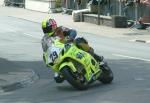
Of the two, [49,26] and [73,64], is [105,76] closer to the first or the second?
[73,64]

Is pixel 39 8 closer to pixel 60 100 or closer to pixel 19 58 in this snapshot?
pixel 19 58

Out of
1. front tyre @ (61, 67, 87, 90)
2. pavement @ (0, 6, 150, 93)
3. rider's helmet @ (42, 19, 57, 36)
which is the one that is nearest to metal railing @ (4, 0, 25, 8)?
pavement @ (0, 6, 150, 93)

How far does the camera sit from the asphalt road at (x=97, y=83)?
12.0m

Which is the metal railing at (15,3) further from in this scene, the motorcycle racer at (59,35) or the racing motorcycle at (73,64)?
the racing motorcycle at (73,64)

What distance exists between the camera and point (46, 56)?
44.1ft

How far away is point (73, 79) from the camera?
508 inches

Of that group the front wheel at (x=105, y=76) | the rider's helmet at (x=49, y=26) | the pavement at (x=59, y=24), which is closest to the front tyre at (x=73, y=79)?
the front wheel at (x=105, y=76)

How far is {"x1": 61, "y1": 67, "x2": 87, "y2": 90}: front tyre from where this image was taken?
12.9 m

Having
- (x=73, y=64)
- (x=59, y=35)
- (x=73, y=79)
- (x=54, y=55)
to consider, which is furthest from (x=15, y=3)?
(x=73, y=79)

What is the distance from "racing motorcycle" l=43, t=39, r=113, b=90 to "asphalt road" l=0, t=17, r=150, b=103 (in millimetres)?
245

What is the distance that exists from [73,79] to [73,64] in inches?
→ 12.4

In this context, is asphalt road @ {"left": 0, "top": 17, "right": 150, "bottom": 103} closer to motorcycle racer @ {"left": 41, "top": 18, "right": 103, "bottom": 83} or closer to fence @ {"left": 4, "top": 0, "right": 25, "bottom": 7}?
motorcycle racer @ {"left": 41, "top": 18, "right": 103, "bottom": 83}

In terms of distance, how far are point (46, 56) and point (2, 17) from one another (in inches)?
1358

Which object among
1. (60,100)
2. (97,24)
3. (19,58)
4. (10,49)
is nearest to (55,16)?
(97,24)
